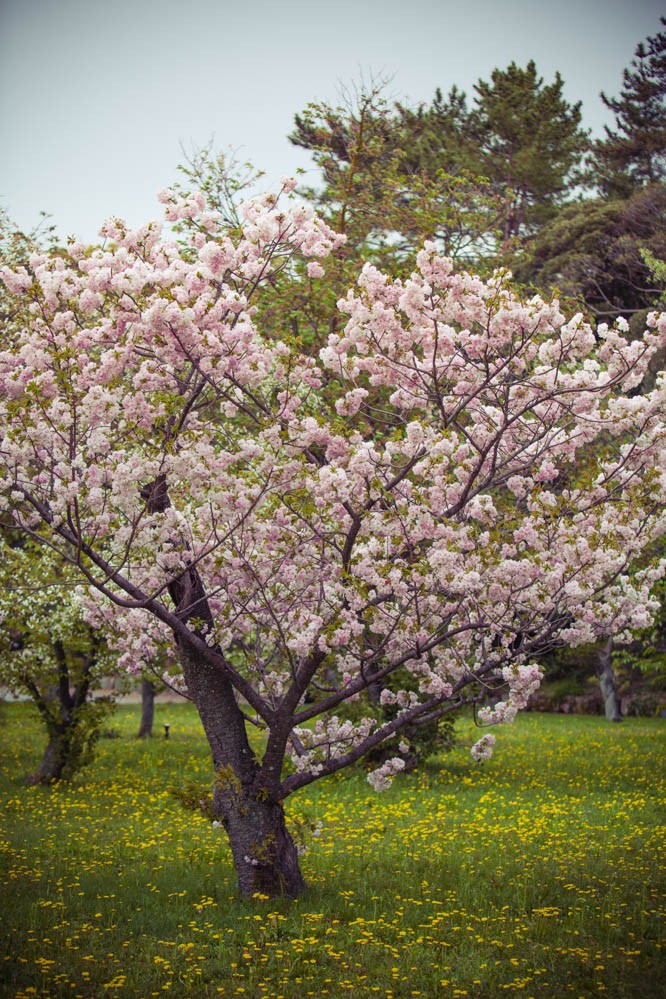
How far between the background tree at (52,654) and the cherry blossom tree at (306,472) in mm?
5659

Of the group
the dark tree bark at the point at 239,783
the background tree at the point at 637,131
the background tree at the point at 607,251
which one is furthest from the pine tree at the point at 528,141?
the dark tree bark at the point at 239,783

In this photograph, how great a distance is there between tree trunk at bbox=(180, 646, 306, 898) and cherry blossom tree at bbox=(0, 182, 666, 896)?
18 millimetres

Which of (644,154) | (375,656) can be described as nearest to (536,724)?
(644,154)

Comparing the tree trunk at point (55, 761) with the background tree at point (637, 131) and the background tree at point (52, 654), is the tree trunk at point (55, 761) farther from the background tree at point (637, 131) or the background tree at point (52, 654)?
Answer: the background tree at point (637, 131)

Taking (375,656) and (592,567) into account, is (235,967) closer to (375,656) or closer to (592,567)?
(375,656)

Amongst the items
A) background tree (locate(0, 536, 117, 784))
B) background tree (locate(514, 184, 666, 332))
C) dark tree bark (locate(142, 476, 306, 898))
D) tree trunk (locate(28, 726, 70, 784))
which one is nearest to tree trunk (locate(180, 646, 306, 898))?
dark tree bark (locate(142, 476, 306, 898))

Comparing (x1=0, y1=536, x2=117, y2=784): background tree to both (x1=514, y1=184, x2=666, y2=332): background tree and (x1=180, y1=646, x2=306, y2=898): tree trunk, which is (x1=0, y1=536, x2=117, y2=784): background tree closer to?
(x1=180, y1=646, x2=306, y2=898): tree trunk

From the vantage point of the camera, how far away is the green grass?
565cm

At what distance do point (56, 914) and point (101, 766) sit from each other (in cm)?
1007

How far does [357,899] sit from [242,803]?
4.48 ft

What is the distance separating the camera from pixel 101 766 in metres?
16.5

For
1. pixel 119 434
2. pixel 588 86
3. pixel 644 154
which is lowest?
pixel 119 434

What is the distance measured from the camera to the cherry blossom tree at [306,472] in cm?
626

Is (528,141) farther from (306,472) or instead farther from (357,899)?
(357,899)
